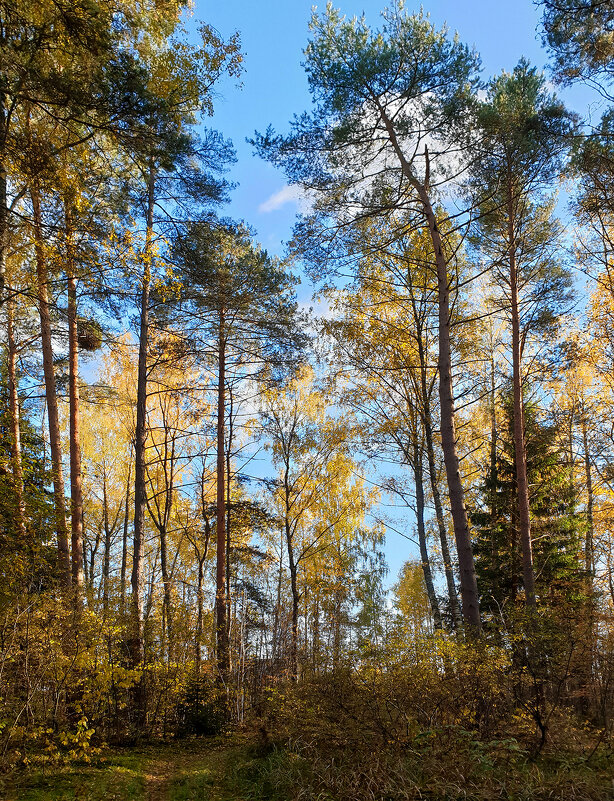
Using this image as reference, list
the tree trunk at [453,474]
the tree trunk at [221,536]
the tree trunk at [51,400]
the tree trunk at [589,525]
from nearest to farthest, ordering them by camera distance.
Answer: the tree trunk at [51,400], the tree trunk at [453,474], the tree trunk at [221,536], the tree trunk at [589,525]

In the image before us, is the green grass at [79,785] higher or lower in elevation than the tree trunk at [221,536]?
lower

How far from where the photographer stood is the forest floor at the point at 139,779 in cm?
489

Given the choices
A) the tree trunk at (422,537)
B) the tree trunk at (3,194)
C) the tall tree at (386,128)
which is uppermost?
the tall tree at (386,128)

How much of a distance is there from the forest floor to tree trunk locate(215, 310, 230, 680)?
95.9 inches

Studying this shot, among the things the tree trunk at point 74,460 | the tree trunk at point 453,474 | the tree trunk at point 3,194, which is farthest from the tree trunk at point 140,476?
the tree trunk at point 453,474

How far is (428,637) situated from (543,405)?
8545 millimetres

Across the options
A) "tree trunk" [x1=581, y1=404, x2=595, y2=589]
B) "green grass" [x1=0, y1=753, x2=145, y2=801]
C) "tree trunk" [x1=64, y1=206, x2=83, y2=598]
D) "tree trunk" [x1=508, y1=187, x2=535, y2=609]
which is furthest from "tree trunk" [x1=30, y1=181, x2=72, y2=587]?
"tree trunk" [x1=581, y1=404, x2=595, y2=589]

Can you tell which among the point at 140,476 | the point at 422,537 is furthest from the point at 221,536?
the point at 422,537

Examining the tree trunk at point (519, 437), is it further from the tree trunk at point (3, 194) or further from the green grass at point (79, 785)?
the tree trunk at point (3, 194)

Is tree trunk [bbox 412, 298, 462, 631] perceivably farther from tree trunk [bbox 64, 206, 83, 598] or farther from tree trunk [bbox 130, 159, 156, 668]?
tree trunk [bbox 64, 206, 83, 598]

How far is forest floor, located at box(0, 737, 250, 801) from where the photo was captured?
16.0 feet

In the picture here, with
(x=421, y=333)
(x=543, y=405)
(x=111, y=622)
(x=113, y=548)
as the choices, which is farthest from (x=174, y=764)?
(x=113, y=548)

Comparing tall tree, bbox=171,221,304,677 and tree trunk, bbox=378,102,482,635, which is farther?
tall tree, bbox=171,221,304,677

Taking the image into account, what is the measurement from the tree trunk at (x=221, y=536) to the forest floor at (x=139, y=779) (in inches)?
95.9
